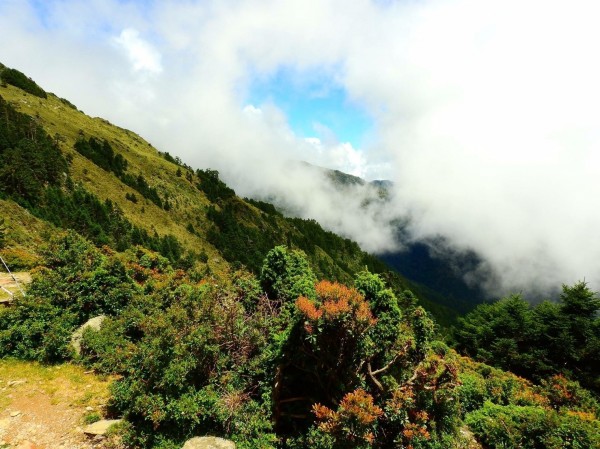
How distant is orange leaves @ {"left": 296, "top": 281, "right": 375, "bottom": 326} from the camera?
11414 mm

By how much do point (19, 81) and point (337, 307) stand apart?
165843 millimetres

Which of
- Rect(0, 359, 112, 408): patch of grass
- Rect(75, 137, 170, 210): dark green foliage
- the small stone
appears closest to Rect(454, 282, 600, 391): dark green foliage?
Rect(0, 359, 112, 408): patch of grass

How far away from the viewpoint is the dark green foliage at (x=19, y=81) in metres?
119

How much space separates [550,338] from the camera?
139 ft

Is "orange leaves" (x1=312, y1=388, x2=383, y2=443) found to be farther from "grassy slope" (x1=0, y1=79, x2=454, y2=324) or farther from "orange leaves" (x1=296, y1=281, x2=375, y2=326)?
"grassy slope" (x1=0, y1=79, x2=454, y2=324)

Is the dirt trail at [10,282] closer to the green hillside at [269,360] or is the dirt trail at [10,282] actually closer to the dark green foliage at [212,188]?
the green hillside at [269,360]

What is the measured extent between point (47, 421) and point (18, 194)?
62572 millimetres

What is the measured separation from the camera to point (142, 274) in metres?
27.2

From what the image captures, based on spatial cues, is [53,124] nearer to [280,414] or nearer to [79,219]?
[79,219]

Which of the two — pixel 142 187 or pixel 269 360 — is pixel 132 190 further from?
pixel 269 360

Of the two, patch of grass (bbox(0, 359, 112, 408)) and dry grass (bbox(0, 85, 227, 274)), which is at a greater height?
dry grass (bbox(0, 85, 227, 274))

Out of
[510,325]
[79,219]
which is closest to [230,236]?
[79,219]

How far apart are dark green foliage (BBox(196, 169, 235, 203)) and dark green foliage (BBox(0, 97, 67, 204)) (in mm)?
60498

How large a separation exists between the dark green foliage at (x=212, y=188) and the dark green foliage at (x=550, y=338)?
11647cm
